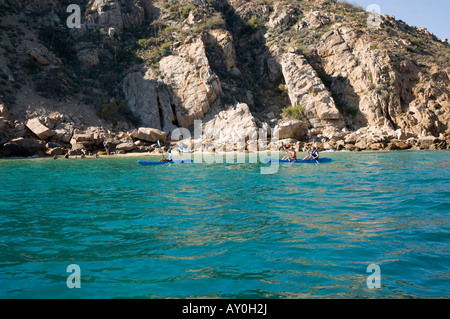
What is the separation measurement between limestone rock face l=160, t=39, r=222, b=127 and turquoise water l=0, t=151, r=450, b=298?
22480mm

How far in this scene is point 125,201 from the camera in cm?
1004

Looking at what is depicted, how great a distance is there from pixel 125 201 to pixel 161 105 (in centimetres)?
2529

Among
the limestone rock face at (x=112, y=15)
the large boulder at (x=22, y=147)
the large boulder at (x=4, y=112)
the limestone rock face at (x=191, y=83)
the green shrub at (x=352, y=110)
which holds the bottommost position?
the large boulder at (x=22, y=147)

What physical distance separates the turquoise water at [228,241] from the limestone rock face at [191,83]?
2248 cm

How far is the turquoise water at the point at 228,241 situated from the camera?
14.3ft

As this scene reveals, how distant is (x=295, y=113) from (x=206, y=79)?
995cm

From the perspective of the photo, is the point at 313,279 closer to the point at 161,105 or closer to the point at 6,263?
the point at 6,263

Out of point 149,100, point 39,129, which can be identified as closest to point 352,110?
point 149,100

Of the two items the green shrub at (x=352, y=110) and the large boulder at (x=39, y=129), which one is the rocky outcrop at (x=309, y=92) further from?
the large boulder at (x=39, y=129)

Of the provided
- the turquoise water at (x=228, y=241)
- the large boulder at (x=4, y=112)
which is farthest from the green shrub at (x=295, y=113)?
the large boulder at (x=4, y=112)

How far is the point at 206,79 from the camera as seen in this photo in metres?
34.4

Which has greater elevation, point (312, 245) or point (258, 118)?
point (258, 118)
